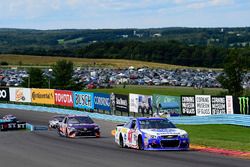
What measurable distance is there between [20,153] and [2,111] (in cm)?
4401

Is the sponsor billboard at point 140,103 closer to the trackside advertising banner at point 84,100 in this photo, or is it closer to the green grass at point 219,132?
the green grass at point 219,132

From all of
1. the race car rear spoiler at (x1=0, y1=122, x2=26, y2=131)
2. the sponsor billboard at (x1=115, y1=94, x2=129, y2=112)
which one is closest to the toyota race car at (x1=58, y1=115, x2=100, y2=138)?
the race car rear spoiler at (x1=0, y1=122, x2=26, y2=131)

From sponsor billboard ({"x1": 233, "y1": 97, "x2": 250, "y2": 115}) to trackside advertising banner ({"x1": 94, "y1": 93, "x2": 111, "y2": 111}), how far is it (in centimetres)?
1481

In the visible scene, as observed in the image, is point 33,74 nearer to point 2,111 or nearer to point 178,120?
point 2,111

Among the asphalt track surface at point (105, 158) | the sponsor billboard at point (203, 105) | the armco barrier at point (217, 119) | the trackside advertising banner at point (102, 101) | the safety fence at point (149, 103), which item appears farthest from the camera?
the trackside advertising banner at point (102, 101)

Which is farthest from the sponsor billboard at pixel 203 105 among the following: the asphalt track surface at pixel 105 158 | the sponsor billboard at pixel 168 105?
the asphalt track surface at pixel 105 158

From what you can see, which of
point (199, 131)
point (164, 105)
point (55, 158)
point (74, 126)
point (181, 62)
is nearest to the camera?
point (55, 158)

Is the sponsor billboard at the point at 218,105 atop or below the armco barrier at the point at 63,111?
atop

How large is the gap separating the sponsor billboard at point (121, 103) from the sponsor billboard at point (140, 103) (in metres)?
0.79

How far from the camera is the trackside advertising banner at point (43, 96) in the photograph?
2540 inches

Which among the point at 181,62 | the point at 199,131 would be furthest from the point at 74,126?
the point at 181,62

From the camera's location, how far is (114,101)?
167 ft

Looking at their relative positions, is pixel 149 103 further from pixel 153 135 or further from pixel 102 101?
pixel 153 135

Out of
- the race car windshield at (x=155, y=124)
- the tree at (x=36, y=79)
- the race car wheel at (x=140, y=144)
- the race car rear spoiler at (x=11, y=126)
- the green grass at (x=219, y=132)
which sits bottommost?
the green grass at (x=219, y=132)
